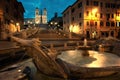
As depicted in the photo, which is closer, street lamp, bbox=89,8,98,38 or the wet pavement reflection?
the wet pavement reflection

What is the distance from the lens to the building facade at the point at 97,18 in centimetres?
4889

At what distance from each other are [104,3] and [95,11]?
191 inches

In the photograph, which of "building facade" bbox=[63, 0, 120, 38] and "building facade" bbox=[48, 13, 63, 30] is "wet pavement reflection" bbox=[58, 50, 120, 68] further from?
"building facade" bbox=[48, 13, 63, 30]

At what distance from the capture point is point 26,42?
840 cm

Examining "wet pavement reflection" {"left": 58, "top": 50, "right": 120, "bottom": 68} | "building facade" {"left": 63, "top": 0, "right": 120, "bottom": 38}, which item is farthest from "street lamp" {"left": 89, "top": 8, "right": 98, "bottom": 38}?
"wet pavement reflection" {"left": 58, "top": 50, "right": 120, "bottom": 68}

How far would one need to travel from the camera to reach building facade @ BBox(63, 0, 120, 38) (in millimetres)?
48891

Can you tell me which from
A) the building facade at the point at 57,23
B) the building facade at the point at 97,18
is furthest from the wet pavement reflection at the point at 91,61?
the building facade at the point at 57,23

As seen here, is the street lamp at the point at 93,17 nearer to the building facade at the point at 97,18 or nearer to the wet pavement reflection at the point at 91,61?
the building facade at the point at 97,18

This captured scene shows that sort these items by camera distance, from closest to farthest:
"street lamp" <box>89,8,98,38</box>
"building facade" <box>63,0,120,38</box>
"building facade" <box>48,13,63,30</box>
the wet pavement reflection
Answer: the wet pavement reflection, "building facade" <box>63,0,120,38</box>, "street lamp" <box>89,8,98,38</box>, "building facade" <box>48,13,63,30</box>

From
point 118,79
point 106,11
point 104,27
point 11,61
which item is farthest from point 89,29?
point 118,79

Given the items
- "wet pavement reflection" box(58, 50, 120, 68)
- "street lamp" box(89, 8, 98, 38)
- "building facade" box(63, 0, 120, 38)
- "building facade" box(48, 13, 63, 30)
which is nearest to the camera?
"wet pavement reflection" box(58, 50, 120, 68)

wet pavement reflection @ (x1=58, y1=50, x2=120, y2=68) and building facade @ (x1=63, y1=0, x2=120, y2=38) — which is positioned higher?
building facade @ (x1=63, y1=0, x2=120, y2=38)

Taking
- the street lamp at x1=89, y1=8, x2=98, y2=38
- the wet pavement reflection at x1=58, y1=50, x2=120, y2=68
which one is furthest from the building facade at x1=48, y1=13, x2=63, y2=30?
the wet pavement reflection at x1=58, y1=50, x2=120, y2=68

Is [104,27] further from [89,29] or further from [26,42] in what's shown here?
[26,42]
